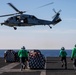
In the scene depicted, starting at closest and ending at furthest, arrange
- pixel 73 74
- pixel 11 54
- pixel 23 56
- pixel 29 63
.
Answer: pixel 73 74 → pixel 23 56 → pixel 29 63 → pixel 11 54

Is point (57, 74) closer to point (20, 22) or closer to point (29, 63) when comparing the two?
point (29, 63)

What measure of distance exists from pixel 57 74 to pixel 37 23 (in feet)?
86.9

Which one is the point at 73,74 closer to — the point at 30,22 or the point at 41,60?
the point at 41,60

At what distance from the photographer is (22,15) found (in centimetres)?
5162

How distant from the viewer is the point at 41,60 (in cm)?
3291

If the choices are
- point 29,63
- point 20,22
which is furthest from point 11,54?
point 29,63

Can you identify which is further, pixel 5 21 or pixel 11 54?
pixel 5 21

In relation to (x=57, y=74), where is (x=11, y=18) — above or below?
above

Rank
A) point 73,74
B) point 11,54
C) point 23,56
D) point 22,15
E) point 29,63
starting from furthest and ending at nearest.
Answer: point 22,15 → point 11,54 → point 29,63 → point 23,56 → point 73,74

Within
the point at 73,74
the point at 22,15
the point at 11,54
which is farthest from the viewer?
the point at 22,15

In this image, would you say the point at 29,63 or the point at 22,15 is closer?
the point at 29,63

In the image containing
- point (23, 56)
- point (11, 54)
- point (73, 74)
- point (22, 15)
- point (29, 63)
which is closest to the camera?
point (73, 74)

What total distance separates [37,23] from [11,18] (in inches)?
135

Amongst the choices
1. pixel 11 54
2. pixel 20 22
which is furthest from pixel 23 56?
pixel 20 22
